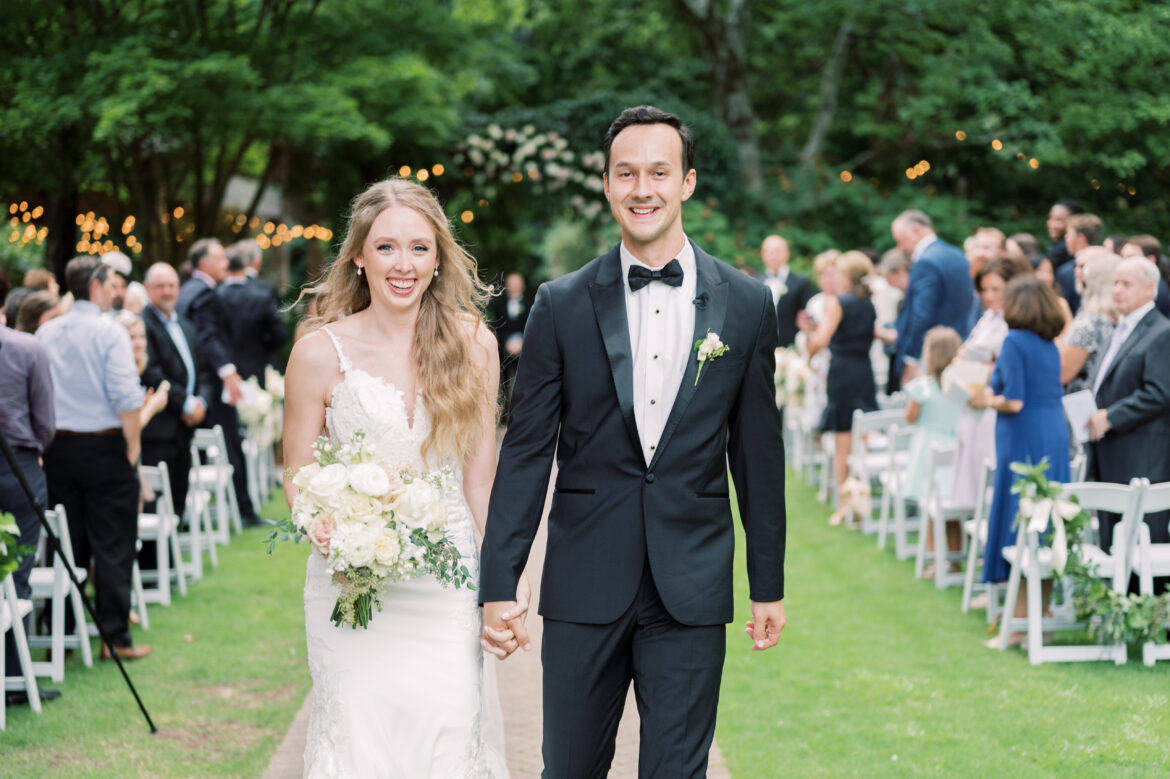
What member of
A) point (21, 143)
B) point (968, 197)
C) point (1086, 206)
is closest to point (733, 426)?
point (21, 143)

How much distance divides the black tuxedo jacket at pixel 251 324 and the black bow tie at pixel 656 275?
350 inches

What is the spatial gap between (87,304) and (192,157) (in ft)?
42.5

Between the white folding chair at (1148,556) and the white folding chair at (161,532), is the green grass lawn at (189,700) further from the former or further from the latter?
the white folding chair at (1148,556)

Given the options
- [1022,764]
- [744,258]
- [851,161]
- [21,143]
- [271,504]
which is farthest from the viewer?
[851,161]

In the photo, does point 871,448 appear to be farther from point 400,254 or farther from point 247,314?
point 400,254

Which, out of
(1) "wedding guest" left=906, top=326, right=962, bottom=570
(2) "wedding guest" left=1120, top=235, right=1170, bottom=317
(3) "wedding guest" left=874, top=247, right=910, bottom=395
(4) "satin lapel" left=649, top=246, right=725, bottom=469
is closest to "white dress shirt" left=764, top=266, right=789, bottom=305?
(3) "wedding guest" left=874, top=247, right=910, bottom=395

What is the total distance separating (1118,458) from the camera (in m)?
7.66

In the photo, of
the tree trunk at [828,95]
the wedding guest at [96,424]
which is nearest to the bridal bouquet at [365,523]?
the wedding guest at [96,424]

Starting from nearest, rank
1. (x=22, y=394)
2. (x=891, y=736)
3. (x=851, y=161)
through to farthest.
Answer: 1. (x=891, y=736)
2. (x=22, y=394)
3. (x=851, y=161)

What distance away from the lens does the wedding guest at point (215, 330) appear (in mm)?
11289

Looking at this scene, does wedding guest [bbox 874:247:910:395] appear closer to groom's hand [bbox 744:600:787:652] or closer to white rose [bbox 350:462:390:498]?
groom's hand [bbox 744:600:787:652]

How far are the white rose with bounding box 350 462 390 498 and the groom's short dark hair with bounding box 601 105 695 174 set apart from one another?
107 cm

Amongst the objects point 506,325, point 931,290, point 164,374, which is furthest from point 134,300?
point 506,325

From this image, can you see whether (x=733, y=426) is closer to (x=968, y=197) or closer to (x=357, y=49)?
(x=357, y=49)
